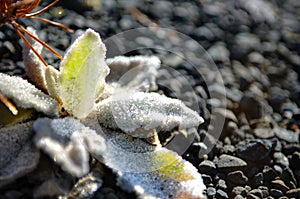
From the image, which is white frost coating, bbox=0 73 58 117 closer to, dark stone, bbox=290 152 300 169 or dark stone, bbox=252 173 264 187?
dark stone, bbox=252 173 264 187

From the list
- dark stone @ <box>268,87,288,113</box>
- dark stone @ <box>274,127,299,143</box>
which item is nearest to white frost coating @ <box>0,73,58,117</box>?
dark stone @ <box>274,127,299,143</box>

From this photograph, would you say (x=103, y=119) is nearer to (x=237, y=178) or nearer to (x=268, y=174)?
(x=237, y=178)

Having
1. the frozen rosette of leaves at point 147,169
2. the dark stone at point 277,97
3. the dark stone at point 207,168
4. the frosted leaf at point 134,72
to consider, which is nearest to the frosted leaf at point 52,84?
the frozen rosette of leaves at point 147,169

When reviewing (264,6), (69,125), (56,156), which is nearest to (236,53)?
(264,6)

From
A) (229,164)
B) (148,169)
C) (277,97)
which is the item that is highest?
(148,169)

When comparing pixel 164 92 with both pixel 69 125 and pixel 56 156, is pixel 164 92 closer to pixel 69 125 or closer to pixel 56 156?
pixel 69 125

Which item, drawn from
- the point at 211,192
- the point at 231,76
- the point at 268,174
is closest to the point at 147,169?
the point at 211,192
